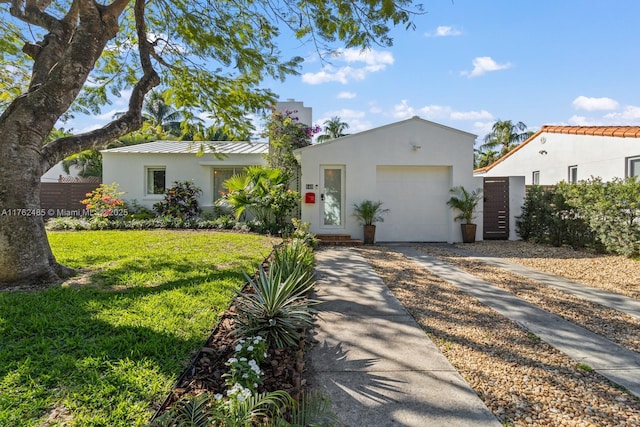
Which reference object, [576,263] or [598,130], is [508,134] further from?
[576,263]

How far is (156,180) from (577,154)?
55.8ft

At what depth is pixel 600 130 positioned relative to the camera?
36.4 feet

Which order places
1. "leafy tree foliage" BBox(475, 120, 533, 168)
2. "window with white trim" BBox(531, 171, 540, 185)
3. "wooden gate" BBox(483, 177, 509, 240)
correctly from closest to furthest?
1. "wooden gate" BBox(483, 177, 509, 240)
2. "window with white trim" BBox(531, 171, 540, 185)
3. "leafy tree foliage" BBox(475, 120, 533, 168)

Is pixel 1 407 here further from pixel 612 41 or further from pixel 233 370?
pixel 612 41

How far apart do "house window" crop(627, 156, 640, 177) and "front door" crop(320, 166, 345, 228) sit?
8.73 meters

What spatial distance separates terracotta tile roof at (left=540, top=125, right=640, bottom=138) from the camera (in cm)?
980

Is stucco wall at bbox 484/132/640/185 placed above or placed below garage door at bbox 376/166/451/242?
above

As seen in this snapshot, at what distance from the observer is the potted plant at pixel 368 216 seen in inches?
398

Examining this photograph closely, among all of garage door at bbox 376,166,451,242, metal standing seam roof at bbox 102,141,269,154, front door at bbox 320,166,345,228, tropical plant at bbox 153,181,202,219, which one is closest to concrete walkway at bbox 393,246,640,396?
garage door at bbox 376,166,451,242

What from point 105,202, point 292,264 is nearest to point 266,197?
point 292,264

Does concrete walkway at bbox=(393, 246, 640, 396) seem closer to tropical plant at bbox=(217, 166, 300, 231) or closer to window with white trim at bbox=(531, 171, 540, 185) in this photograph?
tropical plant at bbox=(217, 166, 300, 231)

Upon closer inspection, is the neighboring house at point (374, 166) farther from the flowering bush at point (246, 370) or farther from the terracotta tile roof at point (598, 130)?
the flowering bush at point (246, 370)

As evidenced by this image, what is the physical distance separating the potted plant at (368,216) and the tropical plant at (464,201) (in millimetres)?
2355

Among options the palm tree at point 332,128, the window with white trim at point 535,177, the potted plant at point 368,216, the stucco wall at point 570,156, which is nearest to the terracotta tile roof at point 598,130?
the stucco wall at point 570,156
